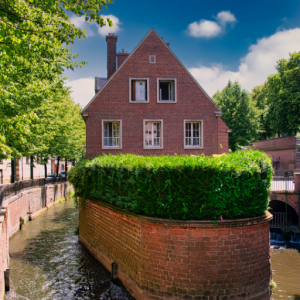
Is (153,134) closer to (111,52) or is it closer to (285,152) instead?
(111,52)

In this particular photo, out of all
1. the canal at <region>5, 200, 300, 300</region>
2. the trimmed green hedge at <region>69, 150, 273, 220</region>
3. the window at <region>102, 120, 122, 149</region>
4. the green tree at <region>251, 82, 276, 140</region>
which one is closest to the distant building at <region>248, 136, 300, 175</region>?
the green tree at <region>251, 82, 276, 140</region>

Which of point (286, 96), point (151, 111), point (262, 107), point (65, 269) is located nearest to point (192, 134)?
point (151, 111)

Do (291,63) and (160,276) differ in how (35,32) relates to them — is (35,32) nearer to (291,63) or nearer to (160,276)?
(160,276)

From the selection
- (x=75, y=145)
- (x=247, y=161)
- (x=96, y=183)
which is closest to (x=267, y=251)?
(x=247, y=161)

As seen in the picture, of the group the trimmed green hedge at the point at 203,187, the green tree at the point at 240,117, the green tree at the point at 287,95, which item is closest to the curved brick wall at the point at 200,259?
the trimmed green hedge at the point at 203,187

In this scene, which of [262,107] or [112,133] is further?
[262,107]

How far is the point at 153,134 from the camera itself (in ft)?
64.1

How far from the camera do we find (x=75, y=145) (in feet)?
109

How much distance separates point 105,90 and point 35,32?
11271mm

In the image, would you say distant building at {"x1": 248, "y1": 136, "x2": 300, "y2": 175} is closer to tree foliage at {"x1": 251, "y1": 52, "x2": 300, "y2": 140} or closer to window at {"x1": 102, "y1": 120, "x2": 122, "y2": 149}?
tree foliage at {"x1": 251, "y1": 52, "x2": 300, "y2": 140}

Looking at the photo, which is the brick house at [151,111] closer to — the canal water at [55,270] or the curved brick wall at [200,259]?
the canal water at [55,270]

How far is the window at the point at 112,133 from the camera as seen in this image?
19.2 metres

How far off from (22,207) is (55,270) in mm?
9519

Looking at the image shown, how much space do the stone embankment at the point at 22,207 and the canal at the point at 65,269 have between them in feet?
2.46
